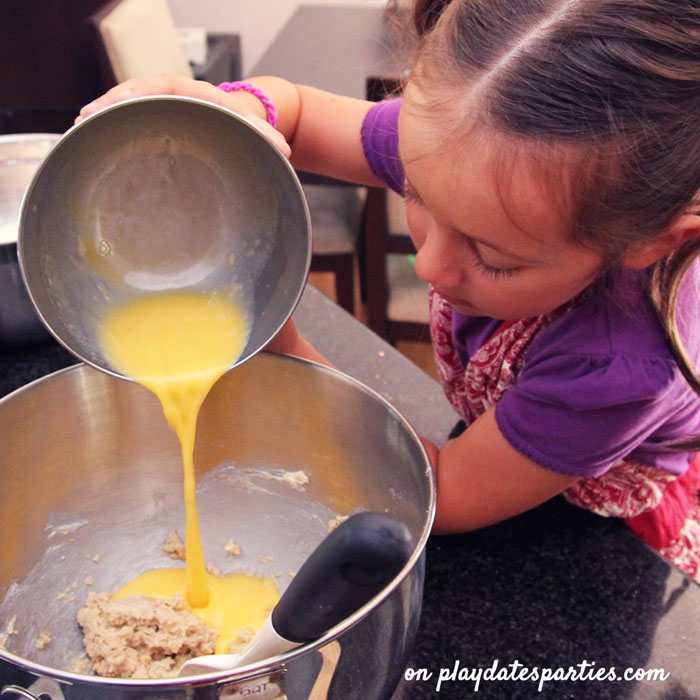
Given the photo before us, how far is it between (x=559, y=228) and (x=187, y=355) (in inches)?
13.5

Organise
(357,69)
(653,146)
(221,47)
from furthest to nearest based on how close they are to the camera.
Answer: (221,47) → (357,69) → (653,146)

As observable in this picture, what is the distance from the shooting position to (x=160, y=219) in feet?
2.19

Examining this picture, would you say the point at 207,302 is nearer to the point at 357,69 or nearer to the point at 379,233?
the point at 379,233

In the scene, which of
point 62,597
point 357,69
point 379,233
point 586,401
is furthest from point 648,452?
point 357,69

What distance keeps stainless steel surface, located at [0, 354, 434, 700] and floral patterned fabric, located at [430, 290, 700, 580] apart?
0.70ft

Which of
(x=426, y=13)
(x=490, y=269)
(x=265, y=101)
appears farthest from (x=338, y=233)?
(x=490, y=269)

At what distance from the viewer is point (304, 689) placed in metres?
0.46

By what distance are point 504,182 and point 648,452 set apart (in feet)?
1.42

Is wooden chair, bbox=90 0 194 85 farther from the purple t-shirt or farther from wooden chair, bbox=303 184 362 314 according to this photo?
the purple t-shirt

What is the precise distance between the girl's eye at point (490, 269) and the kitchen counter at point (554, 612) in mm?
273

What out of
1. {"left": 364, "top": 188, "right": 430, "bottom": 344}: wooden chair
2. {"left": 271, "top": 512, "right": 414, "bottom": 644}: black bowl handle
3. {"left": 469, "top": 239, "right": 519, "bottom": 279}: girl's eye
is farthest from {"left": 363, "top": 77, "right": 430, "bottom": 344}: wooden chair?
{"left": 271, "top": 512, "right": 414, "bottom": 644}: black bowl handle

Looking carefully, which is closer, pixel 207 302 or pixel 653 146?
pixel 653 146

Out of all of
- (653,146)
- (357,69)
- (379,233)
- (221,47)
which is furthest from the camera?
(221,47)

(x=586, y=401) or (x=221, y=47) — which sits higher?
(x=586, y=401)
